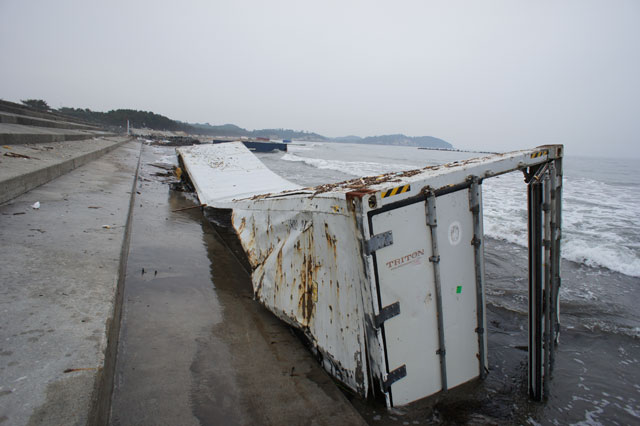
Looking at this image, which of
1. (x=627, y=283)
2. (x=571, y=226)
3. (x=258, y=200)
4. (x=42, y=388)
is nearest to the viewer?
(x=42, y=388)

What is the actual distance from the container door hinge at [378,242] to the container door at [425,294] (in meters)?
0.03

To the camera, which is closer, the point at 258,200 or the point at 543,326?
the point at 543,326

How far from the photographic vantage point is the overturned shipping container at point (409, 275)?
2.29 m

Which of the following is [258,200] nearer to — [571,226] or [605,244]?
[605,244]

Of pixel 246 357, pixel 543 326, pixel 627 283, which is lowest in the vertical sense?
pixel 627 283

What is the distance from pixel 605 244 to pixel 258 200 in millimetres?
7986

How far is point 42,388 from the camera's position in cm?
169

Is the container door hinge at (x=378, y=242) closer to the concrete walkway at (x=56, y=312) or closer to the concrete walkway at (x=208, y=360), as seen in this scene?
→ the concrete walkway at (x=208, y=360)

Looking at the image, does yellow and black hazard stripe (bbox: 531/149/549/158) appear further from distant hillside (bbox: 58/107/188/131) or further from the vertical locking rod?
distant hillside (bbox: 58/107/188/131)

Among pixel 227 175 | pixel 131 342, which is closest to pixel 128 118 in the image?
pixel 227 175

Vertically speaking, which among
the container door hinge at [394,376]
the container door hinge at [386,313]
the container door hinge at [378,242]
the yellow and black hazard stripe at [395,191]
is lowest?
the container door hinge at [394,376]

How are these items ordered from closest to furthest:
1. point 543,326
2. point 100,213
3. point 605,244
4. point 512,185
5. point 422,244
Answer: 1. point 422,244
2. point 543,326
3. point 100,213
4. point 605,244
5. point 512,185

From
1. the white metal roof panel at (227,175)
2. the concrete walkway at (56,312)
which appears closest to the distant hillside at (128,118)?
the white metal roof panel at (227,175)

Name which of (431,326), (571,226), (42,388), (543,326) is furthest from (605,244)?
(42,388)
